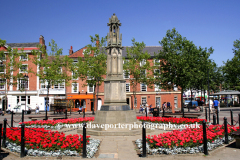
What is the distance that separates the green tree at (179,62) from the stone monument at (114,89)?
63.2 ft

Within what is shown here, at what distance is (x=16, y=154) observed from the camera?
7.24 m

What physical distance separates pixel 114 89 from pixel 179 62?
2022 cm

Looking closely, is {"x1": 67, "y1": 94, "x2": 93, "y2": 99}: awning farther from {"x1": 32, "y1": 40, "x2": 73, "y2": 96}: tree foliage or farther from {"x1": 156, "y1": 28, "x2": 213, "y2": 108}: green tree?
{"x1": 156, "y1": 28, "x2": 213, "y2": 108}: green tree

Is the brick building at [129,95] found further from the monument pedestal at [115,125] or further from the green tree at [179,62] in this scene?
the monument pedestal at [115,125]

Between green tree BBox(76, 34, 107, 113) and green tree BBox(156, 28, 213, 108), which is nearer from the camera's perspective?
green tree BBox(156, 28, 213, 108)

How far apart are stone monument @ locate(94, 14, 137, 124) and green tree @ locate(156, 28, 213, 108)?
63.2 ft

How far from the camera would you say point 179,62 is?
99.1 feet

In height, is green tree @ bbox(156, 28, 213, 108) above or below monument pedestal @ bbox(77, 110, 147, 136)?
above

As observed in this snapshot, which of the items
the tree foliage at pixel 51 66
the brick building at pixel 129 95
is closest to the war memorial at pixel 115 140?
the tree foliage at pixel 51 66

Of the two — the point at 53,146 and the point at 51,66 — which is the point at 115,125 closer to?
the point at 53,146

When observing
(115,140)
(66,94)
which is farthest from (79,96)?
(115,140)

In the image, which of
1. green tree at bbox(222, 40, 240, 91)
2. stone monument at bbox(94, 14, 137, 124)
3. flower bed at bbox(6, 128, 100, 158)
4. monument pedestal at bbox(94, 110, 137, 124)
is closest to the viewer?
flower bed at bbox(6, 128, 100, 158)

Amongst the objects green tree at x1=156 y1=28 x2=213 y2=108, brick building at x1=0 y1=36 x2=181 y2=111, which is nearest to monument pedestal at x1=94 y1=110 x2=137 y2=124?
green tree at x1=156 y1=28 x2=213 y2=108

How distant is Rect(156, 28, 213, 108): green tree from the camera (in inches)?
1198
